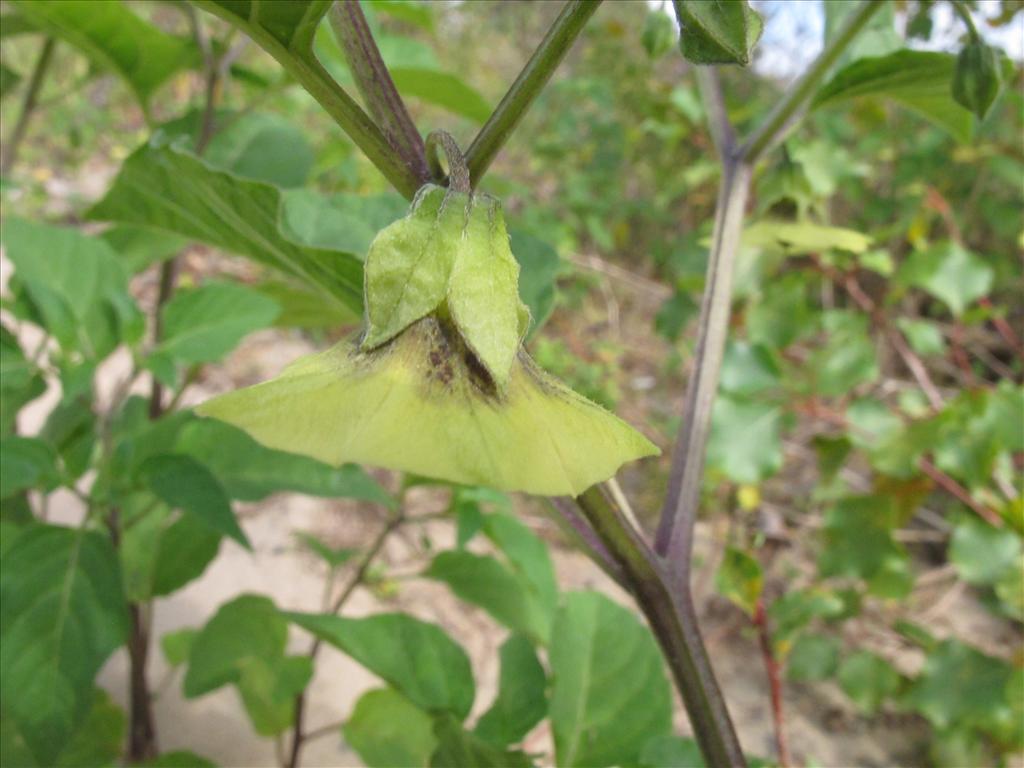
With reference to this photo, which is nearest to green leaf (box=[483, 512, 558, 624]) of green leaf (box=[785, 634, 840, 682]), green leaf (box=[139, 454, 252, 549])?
green leaf (box=[139, 454, 252, 549])

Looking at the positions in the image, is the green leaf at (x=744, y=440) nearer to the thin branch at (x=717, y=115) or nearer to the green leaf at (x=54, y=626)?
the thin branch at (x=717, y=115)

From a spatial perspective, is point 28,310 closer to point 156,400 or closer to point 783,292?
point 156,400

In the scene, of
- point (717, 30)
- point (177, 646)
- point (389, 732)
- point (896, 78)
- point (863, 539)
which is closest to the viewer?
point (717, 30)

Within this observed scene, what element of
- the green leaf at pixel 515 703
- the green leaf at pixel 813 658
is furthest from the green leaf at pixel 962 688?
the green leaf at pixel 515 703

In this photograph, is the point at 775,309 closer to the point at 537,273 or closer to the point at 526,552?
the point at 526,552

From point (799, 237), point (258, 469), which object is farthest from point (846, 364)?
point (258, 469)

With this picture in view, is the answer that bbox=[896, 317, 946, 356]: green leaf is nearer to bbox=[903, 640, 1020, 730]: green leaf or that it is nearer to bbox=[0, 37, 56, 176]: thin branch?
bbox=[903, 640, 1020, 730]: green leaf

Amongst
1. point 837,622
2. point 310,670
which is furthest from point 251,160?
point 837,622
